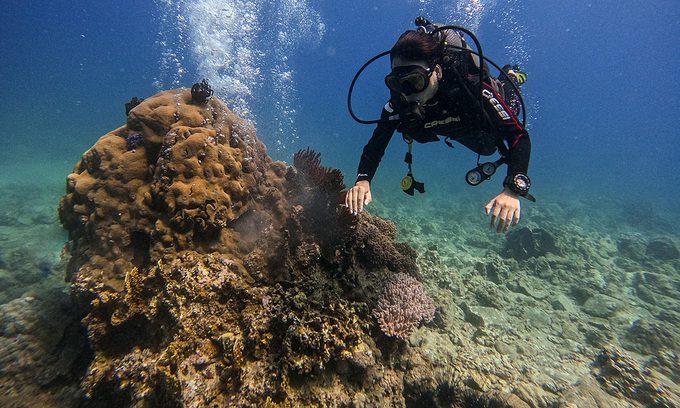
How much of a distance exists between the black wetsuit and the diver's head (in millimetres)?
266

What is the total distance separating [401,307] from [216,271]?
2.13 meters

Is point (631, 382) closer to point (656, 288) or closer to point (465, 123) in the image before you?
point (465, 123)

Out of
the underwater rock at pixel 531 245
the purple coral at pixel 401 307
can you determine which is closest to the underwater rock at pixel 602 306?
the underwater rock at pixel 531 245

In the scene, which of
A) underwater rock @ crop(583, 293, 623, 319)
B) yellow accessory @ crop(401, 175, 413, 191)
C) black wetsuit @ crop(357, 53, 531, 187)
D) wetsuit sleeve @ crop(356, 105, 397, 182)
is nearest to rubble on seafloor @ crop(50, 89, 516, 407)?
wetsuit sleeve @ crop(356, 105, 397, 182)

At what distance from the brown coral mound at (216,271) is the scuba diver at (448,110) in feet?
3.13

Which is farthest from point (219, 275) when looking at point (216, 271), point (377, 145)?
point (377, 145)

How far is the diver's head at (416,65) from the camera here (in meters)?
3.69

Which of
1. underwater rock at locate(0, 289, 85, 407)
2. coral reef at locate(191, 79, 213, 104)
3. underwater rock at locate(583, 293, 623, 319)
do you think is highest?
underwater rock at locate(583, 293, 623, 319)

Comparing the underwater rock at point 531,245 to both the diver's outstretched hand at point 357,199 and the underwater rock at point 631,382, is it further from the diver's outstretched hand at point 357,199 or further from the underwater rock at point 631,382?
the diver's outstretched hand at point 357,199

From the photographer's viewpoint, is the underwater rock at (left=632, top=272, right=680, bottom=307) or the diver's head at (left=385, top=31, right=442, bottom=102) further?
the underwater rock at (left=632, top=272, right=680, bottom=307)

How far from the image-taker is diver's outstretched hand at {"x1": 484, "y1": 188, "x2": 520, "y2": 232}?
9.82ft

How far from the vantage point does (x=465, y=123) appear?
13.9ft

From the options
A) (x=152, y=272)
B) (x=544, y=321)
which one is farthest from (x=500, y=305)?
(x=152, y=272)

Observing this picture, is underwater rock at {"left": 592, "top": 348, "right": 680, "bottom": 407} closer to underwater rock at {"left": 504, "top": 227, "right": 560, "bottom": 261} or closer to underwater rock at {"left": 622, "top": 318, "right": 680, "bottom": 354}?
underwater rock at {"left": 622, "top": 318, "right": 680, "bottom": 354}
